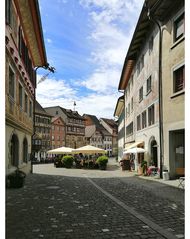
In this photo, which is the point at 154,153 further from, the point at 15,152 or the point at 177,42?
the point at 15,152

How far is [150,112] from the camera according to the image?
24.4 m

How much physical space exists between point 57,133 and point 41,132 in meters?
8.63

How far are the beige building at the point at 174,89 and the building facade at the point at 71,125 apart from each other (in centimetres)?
7238

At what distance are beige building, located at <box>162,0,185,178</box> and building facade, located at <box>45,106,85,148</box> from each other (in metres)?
72.4

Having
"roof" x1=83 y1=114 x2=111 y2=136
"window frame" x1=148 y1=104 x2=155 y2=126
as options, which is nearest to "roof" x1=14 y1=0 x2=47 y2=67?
"window frame" x1=148 y1=104 x2=155 y2=126

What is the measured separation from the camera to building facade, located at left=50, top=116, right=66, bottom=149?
274ft

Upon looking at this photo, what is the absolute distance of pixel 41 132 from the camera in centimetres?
7744

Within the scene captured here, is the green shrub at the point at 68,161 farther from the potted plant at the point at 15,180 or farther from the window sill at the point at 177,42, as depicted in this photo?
the potted plant at the point at 15,180

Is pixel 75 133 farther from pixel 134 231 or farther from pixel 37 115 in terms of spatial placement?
pixel 134 231

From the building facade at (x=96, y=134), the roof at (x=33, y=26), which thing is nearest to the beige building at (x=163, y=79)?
the roof at (x=33, y=26)

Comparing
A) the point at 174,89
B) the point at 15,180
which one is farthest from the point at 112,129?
the point at 15,180

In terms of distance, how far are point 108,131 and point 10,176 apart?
105 m

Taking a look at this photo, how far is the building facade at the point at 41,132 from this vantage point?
7275 cm

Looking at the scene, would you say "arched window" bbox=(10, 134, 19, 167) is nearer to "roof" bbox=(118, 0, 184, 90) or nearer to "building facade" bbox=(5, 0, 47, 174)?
"building facade" bbox=(5, 0, 47, 174)
